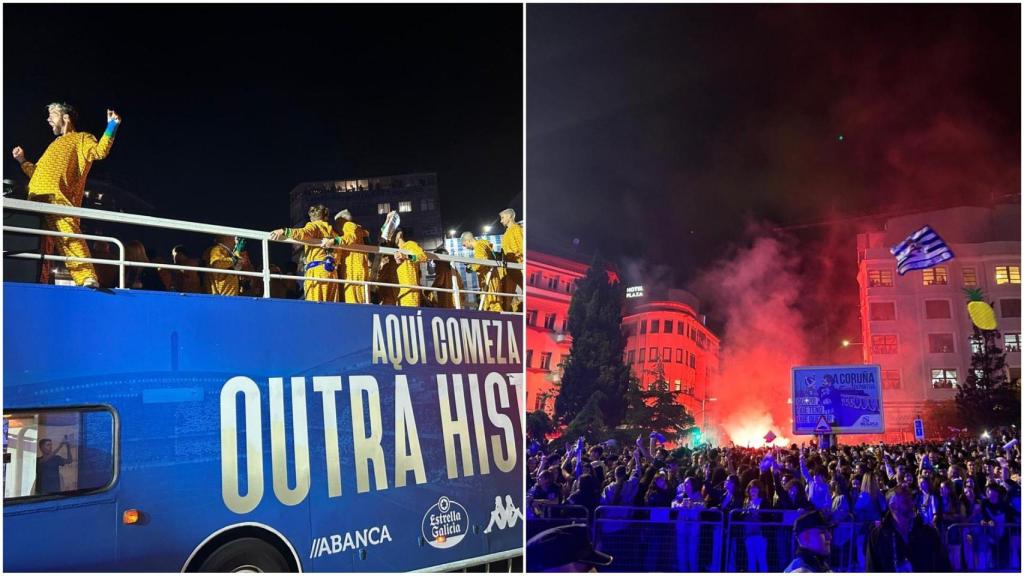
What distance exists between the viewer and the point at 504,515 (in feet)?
17.2

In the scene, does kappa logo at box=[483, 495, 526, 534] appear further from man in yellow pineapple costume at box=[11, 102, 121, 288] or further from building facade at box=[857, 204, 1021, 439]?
building facade at box=[857, 204, 1021, 439]

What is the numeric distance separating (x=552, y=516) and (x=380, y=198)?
3.92m

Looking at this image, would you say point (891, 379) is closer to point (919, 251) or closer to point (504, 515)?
point (919, 251)

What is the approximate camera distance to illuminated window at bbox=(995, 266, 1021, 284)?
20.2 feet

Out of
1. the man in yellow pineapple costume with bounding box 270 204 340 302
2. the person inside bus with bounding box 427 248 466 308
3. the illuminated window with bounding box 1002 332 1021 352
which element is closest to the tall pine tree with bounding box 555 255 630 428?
the person inside bus with bounding box 427 248 466 308

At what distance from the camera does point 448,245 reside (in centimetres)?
752

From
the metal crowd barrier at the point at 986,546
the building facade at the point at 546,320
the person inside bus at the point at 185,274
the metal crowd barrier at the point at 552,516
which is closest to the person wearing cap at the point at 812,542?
the metal crowd barrier at the point at 986,546

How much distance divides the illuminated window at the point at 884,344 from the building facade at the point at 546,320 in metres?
2.95

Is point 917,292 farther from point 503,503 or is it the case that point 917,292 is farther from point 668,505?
point 503,503

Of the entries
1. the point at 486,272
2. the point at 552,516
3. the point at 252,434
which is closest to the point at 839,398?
the point at 552,516

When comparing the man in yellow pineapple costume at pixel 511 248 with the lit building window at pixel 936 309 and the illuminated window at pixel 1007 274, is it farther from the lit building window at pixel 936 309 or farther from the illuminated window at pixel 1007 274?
the lit building window at pixel 936 309

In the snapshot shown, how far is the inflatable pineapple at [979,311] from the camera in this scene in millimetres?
6480

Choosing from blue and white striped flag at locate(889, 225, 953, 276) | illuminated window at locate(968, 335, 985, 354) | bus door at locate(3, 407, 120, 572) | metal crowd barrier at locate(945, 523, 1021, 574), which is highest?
blue and white striped flag at locate(889, 225, 953, 276)

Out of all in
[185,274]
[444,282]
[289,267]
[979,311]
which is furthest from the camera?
[979,311]
